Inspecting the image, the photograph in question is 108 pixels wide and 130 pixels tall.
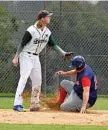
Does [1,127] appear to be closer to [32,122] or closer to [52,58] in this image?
[32,122]

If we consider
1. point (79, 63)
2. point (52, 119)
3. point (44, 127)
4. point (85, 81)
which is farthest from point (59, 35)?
point (44, 127)

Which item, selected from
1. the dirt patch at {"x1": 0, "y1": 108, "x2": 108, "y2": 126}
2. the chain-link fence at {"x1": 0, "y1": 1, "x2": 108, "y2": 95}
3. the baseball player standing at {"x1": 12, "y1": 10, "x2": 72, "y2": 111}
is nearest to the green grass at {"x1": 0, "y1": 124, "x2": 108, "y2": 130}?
the dirt patch at {"x1": 0, "y1": 108, "x2": 108, "y2": 126}

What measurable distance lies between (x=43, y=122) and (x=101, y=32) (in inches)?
339

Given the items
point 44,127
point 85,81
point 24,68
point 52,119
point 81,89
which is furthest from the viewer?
point 81,89

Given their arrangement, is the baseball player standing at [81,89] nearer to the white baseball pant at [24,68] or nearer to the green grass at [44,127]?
the white baseball pant at [24,68]

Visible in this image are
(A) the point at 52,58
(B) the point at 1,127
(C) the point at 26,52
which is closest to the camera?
(B) the point at 1,127

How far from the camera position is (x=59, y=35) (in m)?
16.0

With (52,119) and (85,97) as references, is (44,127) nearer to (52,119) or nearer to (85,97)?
(52,119)

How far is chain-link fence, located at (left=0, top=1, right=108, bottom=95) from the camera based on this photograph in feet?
51.9

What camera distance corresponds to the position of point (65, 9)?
16.4 m

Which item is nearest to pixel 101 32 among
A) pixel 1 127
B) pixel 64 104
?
pixel 64 104

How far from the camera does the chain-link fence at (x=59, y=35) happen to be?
15805 mm

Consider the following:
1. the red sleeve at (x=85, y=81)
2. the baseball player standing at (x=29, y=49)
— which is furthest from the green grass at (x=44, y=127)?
the baseball player standing at (x=29, y=49)

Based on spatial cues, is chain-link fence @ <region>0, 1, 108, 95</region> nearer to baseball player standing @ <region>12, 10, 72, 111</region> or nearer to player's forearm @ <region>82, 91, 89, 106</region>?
baseball player standing @ <region>12, 10, 72, 111</region>
